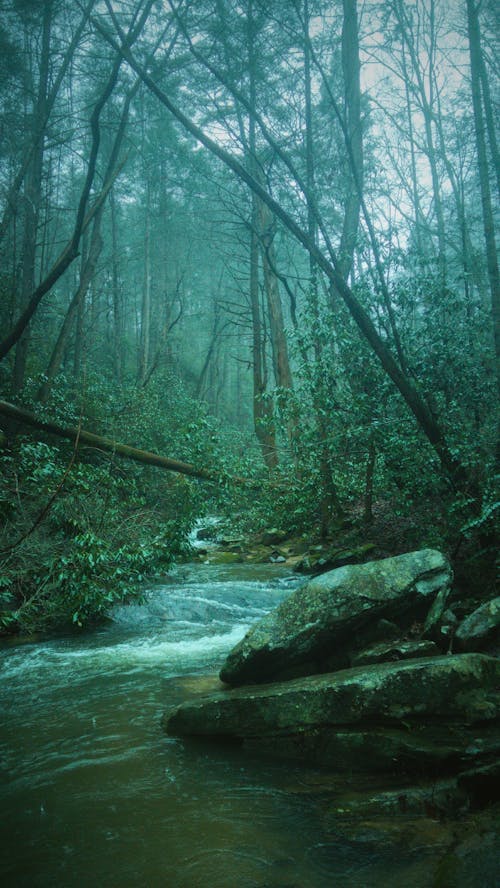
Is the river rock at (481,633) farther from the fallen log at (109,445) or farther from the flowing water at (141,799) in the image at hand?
the fallen log at (109,445)

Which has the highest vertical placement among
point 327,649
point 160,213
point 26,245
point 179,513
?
point 160,213

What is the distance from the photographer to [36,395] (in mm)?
12539

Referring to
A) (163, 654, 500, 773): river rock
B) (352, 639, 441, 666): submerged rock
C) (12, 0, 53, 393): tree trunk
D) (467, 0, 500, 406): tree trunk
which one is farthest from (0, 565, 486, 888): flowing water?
(467, 0, 500, 406): tree trunk

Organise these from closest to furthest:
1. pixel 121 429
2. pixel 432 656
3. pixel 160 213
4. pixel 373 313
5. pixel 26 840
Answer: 1. pixel 26 840
2. pixel 432 656
3. pixel 373 313
4. pixel 121 429
5. pixel 160 213

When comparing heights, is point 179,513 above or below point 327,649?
above

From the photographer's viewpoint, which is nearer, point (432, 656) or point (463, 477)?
point (432, 656)

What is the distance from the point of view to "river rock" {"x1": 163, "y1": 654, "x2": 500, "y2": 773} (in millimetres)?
3688

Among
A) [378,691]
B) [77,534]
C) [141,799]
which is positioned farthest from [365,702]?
[77,534]

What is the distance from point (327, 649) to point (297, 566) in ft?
18.8

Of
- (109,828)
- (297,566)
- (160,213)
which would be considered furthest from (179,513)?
(160,213)

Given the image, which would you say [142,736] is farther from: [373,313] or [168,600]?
[373,313]

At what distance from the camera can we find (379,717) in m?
3.96

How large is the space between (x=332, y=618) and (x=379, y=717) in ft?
4.01

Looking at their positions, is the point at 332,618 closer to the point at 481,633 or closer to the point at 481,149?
the point at 481,633
